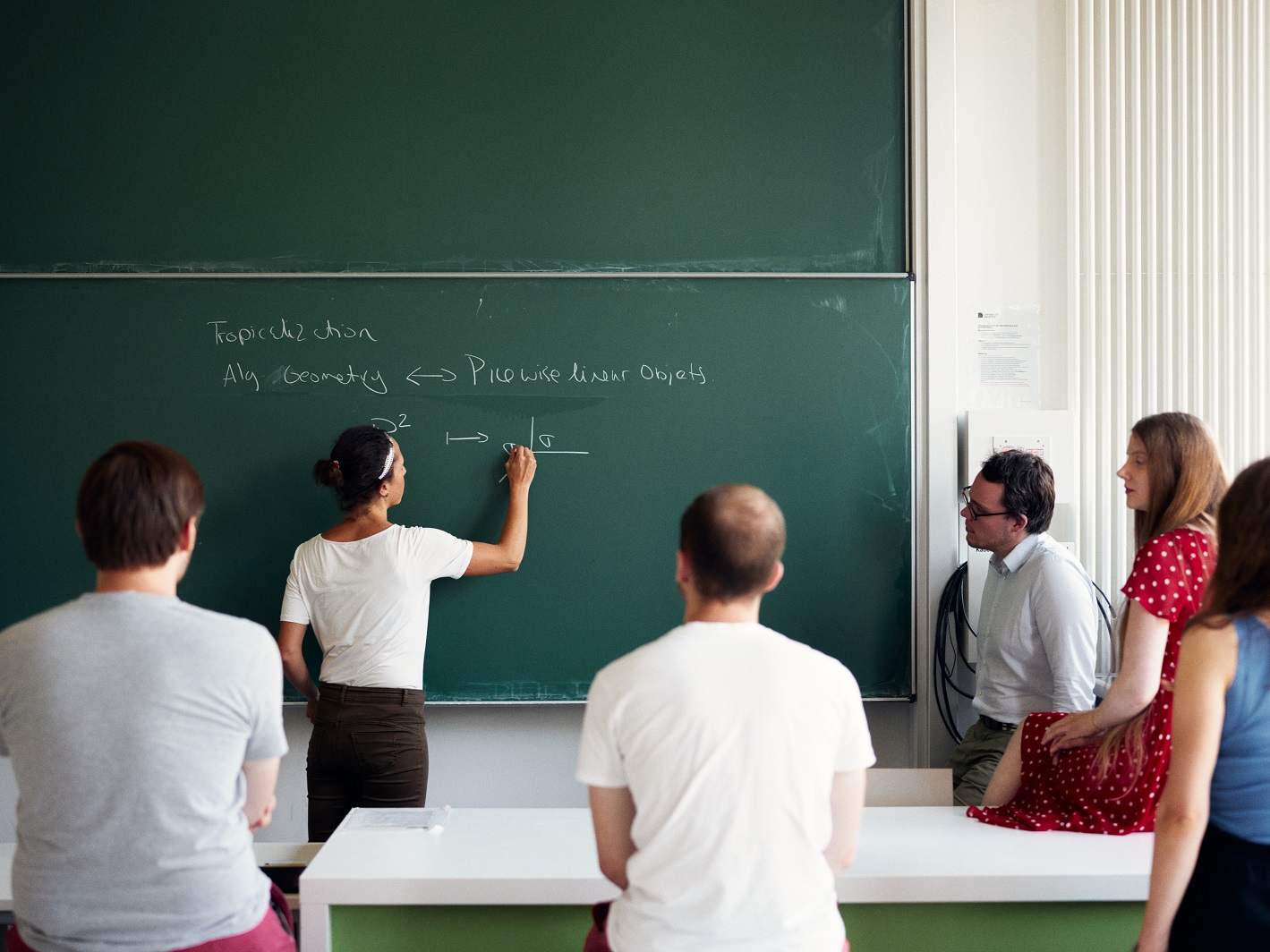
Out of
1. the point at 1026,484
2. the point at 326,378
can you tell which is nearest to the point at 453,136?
the point at 326,378

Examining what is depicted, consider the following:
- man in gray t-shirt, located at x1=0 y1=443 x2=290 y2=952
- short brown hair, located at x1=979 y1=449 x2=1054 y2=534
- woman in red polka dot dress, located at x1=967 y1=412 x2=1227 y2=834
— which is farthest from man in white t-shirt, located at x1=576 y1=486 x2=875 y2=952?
short brown hair, located at x1=979 y1=449 x2=1054 y2=534

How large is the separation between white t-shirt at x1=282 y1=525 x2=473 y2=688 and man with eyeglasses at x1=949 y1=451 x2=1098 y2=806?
63.9 inches

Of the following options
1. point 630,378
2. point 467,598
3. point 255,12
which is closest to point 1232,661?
point 630,378

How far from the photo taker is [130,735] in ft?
4.46

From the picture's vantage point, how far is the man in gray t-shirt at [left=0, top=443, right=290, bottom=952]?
137cm

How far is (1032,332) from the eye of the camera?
3244mm

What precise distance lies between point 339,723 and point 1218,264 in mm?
3164

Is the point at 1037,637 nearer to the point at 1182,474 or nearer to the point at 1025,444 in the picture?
the point at 1025,444

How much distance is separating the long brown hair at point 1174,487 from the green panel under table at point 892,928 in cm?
37

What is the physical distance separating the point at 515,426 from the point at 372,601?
2.43 feet

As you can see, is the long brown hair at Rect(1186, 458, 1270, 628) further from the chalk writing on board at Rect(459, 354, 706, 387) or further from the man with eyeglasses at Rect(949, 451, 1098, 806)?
the chalk writing on board at Rect(459, 354, 706, 387)

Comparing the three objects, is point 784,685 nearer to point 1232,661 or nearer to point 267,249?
point 1232,661

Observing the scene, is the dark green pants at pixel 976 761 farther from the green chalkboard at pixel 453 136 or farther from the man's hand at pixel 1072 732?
the green chalkboard at pixel 453 136

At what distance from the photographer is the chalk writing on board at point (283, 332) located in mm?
3066
